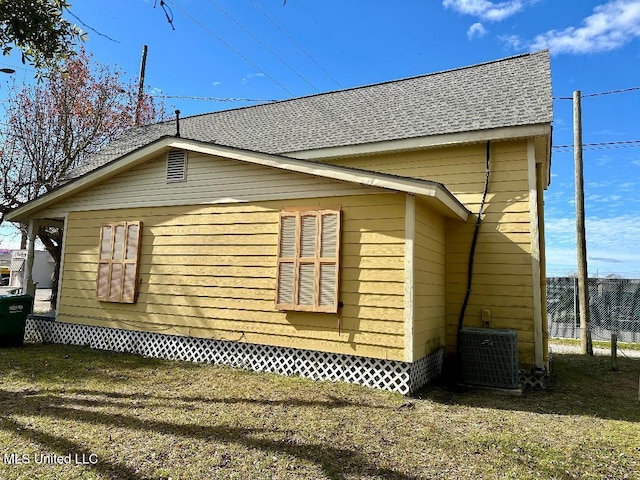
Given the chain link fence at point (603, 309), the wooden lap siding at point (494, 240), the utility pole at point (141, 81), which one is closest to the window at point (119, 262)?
the wooden lap siding at point (494, 240)

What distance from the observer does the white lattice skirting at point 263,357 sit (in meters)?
5.54

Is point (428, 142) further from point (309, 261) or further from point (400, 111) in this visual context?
point (309, 261)

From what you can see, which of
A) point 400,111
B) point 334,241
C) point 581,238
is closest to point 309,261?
point 334,241

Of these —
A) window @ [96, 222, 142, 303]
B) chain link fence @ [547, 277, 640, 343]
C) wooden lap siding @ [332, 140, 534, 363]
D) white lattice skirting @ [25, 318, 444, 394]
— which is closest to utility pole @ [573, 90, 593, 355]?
chain link fence @ [547, 277, 640, 343]

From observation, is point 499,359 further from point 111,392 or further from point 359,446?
point 111,392

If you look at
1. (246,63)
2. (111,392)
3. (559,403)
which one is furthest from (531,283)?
(246,63)

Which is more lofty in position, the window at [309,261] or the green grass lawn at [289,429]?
the window at [309,261]

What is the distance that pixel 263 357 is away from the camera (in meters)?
6.43

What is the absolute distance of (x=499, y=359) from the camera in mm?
5918

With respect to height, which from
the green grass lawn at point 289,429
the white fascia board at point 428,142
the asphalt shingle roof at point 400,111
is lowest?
the green grass lawn at point 289,429

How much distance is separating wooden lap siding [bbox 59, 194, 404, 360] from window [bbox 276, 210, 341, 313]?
152 millimetres

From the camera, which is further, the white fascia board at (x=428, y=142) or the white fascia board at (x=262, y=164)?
the white fascia board at (x=428, y=142)

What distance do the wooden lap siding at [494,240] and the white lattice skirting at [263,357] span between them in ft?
3.72

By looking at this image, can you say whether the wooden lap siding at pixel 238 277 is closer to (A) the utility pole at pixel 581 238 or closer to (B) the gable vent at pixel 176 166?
(B) the gable vent at pixel 176 166
